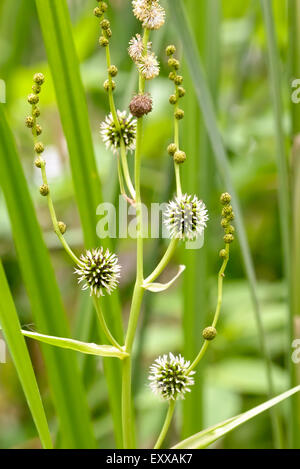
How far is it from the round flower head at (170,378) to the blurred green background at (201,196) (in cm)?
17

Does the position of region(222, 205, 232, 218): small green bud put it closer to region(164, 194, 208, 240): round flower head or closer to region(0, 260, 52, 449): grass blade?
region(164, 194, 208, 240): round flower head

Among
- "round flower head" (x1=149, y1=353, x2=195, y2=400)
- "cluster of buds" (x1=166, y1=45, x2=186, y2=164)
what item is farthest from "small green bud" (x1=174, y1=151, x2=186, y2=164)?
"round flower head" (x1=149, y1=353, x2=195, y2=400)

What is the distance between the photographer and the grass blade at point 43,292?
40cm

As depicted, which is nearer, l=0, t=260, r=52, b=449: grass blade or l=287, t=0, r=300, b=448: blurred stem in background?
l=0, t=260, r=52, b=449: grass blade

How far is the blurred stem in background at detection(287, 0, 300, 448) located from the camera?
479 millimetres

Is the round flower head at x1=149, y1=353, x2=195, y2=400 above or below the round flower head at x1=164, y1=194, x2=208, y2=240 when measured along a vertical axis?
below

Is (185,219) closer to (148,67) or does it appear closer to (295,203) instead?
(148,67)

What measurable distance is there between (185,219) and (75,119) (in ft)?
0.45

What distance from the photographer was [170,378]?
0.34m

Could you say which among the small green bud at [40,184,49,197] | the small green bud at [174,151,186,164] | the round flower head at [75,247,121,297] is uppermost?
the small green bud at [174,151,186,164]

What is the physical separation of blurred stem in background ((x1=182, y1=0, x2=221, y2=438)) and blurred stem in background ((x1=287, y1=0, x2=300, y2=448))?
73 millimetres

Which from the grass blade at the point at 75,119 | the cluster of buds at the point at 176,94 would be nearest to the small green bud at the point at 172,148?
the cluster of buds at the point at 176,94
